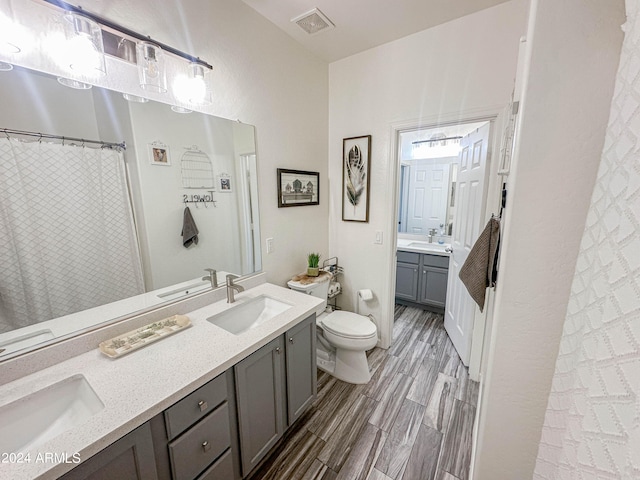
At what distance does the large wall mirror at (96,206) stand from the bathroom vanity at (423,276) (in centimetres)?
231

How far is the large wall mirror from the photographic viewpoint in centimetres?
96

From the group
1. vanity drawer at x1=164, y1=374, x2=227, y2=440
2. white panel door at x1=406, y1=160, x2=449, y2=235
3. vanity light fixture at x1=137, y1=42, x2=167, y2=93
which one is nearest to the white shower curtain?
vanity light fixture at x1=137, y1=42, x2=167, y2=93

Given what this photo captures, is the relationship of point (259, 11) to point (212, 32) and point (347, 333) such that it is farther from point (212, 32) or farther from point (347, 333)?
point (347, 333)

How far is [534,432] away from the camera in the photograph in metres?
0.82

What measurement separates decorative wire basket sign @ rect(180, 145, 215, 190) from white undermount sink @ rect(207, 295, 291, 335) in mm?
774

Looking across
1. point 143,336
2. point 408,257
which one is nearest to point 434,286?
point 408,257

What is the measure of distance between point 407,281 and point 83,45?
3297 millimetres

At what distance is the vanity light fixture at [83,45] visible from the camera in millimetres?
1002

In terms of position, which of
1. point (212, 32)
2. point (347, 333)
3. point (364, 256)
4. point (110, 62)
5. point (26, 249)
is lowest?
point (347, 333)

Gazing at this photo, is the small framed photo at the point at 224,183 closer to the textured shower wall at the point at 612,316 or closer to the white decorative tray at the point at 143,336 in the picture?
the white decorative tray at the point at 143,336

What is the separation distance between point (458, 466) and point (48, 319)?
2.15 meters

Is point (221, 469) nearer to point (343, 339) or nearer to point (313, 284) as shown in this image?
point (343, 339)

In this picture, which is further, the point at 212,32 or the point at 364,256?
the point at 364,256

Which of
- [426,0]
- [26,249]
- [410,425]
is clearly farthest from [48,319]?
[426,0]
